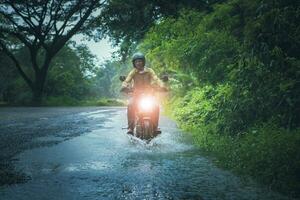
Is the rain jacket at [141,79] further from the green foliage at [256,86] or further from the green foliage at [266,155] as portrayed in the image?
the green foliage at [266,155]

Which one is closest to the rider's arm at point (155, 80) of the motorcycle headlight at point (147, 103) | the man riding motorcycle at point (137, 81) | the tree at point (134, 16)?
the man riding motorcycle at point (137, 81)

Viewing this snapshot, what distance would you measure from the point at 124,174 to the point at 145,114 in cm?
459

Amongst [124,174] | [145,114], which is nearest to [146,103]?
[145,114]

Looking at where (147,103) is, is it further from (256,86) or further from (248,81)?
(256,86)

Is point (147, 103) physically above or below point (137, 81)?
below

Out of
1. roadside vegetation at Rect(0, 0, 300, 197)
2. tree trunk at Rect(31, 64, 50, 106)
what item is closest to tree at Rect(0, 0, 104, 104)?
tree trunk at Rect(31, 64, 50, 106)

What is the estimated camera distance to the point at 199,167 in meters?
7.91

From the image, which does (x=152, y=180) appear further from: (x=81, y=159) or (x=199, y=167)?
(x=81, y=159)

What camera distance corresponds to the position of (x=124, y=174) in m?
7.30

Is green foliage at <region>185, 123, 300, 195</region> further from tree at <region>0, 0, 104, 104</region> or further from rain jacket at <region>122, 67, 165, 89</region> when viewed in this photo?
tree at <region>0, 0, 104, 104</region>

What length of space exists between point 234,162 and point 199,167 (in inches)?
26.6

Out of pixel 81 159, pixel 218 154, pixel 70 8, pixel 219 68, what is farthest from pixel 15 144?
pixel 70 8

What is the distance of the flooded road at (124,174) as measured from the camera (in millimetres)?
5980

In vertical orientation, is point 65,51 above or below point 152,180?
above
